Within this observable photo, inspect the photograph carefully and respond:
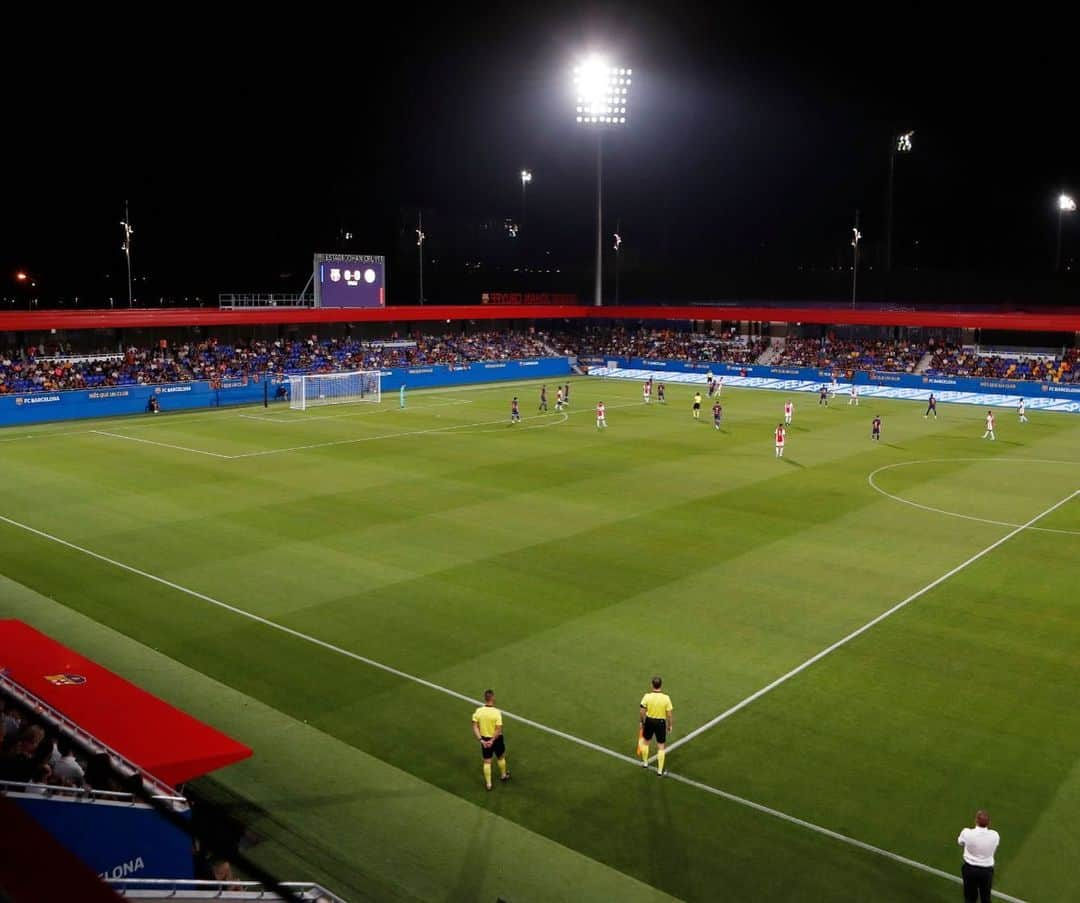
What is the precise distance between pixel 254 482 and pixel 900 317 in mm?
52677

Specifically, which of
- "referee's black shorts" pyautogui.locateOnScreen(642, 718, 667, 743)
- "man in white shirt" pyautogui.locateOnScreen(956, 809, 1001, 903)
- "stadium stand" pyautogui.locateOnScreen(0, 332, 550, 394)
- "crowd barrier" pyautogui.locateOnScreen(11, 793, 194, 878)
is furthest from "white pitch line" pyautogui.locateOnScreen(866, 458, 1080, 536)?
"stadium stand" pyautogui.locateOnScreen(0, 332, 550, 394)

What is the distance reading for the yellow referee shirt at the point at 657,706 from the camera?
13367mm

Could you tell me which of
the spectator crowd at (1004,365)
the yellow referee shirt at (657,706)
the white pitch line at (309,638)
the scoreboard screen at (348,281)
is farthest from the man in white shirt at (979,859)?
the spectator crowd at (1004,365)

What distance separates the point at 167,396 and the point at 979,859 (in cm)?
5009

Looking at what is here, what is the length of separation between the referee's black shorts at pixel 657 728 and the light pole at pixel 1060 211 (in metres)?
70.8

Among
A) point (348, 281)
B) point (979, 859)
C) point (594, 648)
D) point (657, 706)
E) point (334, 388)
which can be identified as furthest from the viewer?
point (348, 281)

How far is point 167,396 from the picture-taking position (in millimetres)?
53125

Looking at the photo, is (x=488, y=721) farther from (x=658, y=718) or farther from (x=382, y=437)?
(x=382, y=437)

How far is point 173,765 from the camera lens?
10359 millimetres

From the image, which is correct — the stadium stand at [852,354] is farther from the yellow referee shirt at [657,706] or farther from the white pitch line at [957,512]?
the yellow referee shirt at [657,706]

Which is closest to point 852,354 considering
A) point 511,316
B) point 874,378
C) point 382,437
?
point 874,378

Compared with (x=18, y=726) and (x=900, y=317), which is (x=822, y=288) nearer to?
(x=900, y=317)

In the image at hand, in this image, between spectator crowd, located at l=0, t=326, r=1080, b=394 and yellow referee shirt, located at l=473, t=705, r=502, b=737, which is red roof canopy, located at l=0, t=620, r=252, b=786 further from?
spectator crowd, located at l=0, t=326, r=1080, b=394

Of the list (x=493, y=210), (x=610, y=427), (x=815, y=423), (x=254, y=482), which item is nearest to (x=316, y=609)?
(x=254, y=482)
